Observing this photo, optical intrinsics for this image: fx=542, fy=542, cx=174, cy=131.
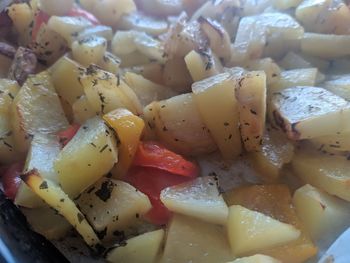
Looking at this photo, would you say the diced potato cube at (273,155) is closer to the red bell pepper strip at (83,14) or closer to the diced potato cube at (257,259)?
the diced potato cube at (257,259)

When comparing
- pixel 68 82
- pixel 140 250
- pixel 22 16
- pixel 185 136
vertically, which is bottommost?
pixel 140 250

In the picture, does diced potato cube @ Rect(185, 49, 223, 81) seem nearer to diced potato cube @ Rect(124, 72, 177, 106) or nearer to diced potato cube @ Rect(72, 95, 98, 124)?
diced potato cube @ Rect(124, 72, 177, 106)

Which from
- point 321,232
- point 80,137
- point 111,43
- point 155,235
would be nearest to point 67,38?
point 111,43

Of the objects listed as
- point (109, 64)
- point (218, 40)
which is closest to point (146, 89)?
point (109, 64)

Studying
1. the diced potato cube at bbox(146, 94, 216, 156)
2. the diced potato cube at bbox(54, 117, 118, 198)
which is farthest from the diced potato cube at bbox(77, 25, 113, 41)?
the diced potato cube at bbox(54, 117, 118, 198)

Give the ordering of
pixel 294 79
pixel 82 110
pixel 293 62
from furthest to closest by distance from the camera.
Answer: pixel 293 62, pixel 294 79, pixel 82 110

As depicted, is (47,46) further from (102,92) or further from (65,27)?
(102,92)

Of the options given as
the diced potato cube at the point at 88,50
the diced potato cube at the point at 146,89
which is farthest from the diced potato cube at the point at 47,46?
the diced potato cube at the point at 146,89
